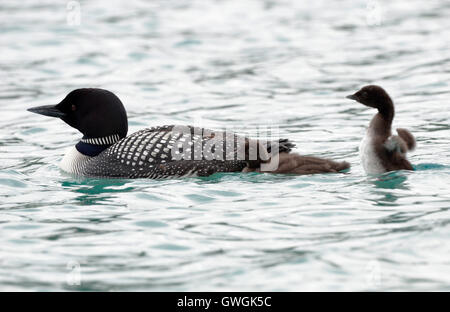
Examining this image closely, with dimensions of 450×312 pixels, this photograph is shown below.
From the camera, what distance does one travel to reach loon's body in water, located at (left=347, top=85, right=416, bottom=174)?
22.0ft

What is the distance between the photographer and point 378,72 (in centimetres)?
1146

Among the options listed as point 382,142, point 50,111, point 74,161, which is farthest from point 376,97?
point 50,111

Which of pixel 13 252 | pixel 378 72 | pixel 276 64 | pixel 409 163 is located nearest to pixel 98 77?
pixel 276 64

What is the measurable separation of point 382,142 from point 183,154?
1.45m

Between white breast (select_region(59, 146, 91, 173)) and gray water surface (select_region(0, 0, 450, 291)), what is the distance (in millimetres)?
103

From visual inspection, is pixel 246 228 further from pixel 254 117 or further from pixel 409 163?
pixel 254 117

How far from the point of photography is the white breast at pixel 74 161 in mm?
7200

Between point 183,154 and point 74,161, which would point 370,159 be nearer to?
point 183,154

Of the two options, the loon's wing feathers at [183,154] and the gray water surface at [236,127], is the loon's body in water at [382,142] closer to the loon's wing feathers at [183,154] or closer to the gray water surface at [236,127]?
the gray water surface at [236,127]

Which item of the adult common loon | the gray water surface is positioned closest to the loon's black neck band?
the adult common loon

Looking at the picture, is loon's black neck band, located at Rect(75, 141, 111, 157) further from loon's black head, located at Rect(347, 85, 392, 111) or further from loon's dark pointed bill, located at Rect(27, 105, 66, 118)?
loon's black head, located at Rect(347, 85, 392, 111)

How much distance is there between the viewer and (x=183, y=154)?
6820 millimetres

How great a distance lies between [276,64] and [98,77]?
7.50ft

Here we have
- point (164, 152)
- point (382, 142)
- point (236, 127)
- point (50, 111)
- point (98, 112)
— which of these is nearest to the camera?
point (382, 142)
